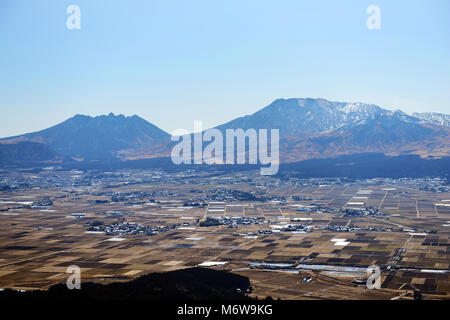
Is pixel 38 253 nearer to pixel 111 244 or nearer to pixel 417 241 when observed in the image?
pixel 111 244

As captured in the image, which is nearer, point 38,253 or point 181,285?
point 181,285

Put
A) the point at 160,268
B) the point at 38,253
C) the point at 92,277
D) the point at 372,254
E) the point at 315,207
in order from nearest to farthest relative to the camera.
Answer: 1. the point at 92,277
2. the point at 160,268
3. the point at 372,254
4. the point at 38,253
5. the point at 315,207

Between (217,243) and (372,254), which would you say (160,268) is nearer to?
(217,243)
